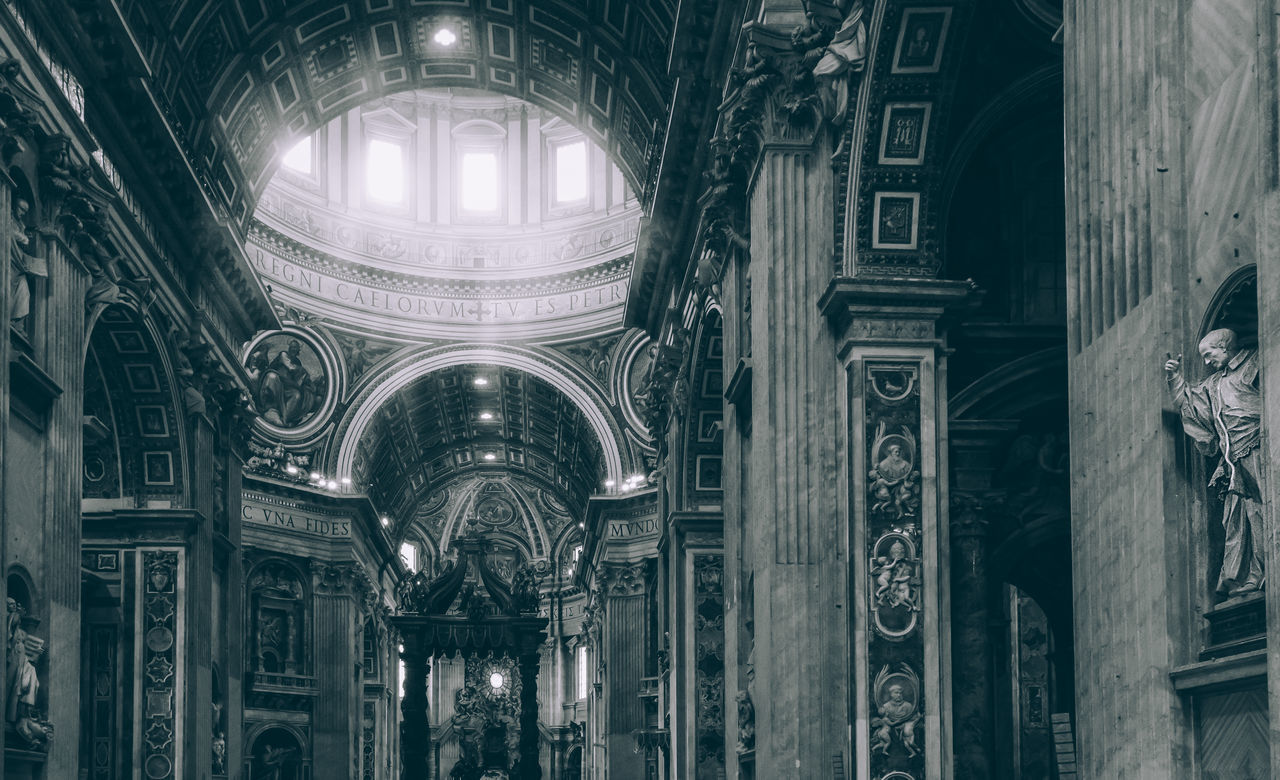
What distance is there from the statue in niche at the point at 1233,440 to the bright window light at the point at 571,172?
37.2 meters

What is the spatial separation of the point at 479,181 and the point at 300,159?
5.33 m

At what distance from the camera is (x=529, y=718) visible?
40594 mm

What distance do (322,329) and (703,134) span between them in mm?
22267

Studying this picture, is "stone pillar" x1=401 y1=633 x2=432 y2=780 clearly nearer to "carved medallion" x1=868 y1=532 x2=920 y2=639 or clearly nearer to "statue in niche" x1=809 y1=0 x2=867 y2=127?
"carved medallion" x1=868 y1=532 x2=920 y2=639

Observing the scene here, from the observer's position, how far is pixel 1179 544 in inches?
247

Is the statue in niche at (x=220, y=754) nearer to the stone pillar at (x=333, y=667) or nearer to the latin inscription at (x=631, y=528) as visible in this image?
the stone pillar at (x=333, y=667)

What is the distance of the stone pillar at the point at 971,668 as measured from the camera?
13.8 metres

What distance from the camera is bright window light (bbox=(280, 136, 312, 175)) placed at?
40062mm

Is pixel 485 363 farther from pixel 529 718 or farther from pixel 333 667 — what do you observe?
pixel 529 718

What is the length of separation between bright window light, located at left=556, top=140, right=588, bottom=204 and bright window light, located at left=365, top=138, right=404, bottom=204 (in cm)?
399

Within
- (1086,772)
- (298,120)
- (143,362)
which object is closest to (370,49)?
(298,120)

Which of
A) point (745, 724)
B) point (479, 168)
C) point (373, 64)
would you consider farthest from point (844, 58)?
point (479, 168)

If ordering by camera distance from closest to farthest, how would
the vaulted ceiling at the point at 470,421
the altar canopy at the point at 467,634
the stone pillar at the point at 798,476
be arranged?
the stone pillar at the point at 798,476, the altar canopy at the point at 467,634, the vaulted ceiling at the point at 470,421


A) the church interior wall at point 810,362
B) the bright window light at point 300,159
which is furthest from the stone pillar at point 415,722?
the bright window light at point 300,159
